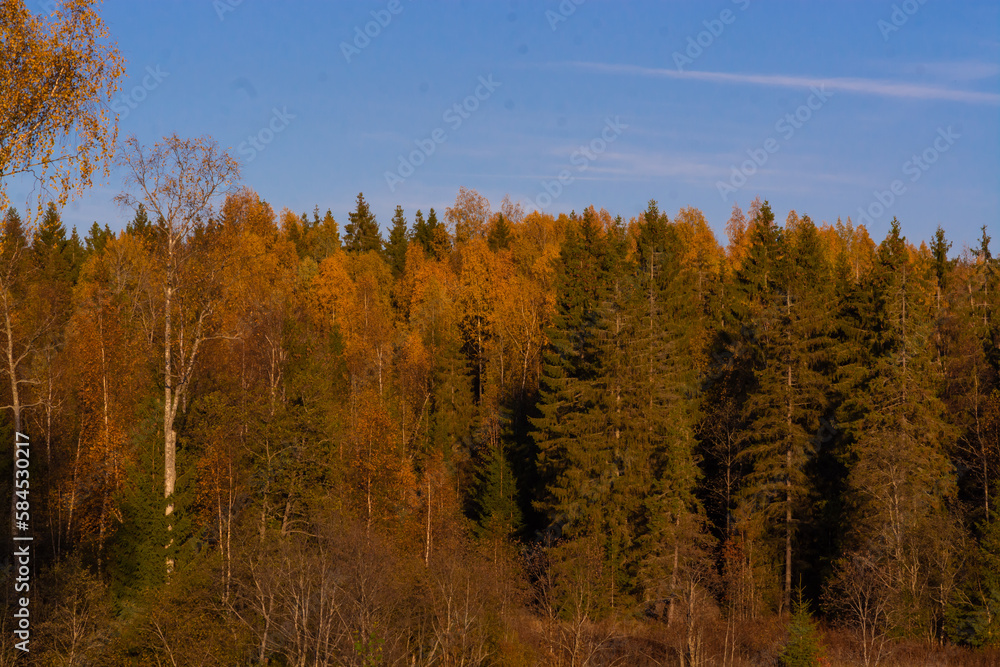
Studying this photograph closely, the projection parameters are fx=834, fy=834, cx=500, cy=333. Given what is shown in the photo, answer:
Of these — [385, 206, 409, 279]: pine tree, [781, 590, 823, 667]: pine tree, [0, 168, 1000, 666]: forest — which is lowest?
[781, 590, 823, 667]: pine tree

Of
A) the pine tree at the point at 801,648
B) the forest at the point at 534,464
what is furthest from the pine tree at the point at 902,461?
the pine tree at the point at 801,648

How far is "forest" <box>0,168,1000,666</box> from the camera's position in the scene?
73.5 ft

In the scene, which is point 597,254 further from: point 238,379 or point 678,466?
point 238,379

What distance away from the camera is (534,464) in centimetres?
4509

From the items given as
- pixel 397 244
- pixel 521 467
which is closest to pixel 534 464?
pixel 521 467

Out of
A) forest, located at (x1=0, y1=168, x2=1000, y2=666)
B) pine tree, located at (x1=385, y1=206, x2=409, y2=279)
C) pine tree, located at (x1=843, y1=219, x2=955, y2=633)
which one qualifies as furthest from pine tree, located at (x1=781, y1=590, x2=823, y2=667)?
pine tree, located at (x1=385, y1=206, x2=409, y2=279)

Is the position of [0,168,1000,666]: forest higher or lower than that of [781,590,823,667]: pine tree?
higher

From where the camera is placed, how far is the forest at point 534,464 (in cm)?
2239

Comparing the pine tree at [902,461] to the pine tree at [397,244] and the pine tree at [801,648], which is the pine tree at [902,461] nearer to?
the pine tree at [801,648]

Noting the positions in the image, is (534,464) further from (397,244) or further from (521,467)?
(397,244)

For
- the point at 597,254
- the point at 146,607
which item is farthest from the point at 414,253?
the point at 146,607

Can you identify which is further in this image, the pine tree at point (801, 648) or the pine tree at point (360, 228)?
the pine tree at point (360, 228)

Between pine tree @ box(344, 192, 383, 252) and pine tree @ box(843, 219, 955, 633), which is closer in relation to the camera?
pine tree @ box(843, 219, 955, 633)

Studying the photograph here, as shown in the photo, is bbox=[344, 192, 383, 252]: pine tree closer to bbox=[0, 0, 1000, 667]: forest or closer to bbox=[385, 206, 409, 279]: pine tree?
bbox=[385, 206, 409, 279]: pine tree
